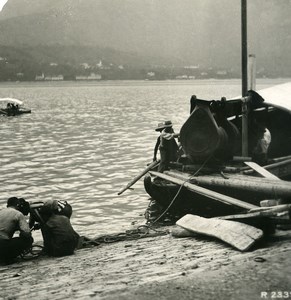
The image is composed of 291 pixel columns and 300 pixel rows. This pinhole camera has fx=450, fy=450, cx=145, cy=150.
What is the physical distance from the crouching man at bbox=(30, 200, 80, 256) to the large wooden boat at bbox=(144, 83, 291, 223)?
4174 millimetres

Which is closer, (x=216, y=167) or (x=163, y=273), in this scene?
(x=163, y=273)

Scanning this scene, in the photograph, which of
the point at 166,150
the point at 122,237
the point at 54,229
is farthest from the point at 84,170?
the point at 54,229

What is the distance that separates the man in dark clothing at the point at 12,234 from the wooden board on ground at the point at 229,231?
10.5 feet

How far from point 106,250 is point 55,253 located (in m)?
1.03

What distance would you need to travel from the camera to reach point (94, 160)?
2492 cm

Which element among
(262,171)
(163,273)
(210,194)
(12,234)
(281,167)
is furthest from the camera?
(281,167)

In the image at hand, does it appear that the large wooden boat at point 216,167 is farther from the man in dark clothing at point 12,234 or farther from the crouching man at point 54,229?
the man in dark clothing at point 12,234

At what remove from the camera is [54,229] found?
29.9ft

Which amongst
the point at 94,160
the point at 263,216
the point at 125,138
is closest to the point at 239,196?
the point at 263,216

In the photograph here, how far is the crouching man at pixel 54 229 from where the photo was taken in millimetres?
9055

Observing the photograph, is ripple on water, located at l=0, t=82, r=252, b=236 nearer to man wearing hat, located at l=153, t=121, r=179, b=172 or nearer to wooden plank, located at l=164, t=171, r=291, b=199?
man wearing hat, located at l=153, t=121, r=179, b=172

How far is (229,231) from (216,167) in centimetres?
569

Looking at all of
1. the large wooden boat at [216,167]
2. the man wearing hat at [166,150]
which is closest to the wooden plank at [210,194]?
the large wooden boat at [216,167]

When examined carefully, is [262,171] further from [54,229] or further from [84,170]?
[84,170]
